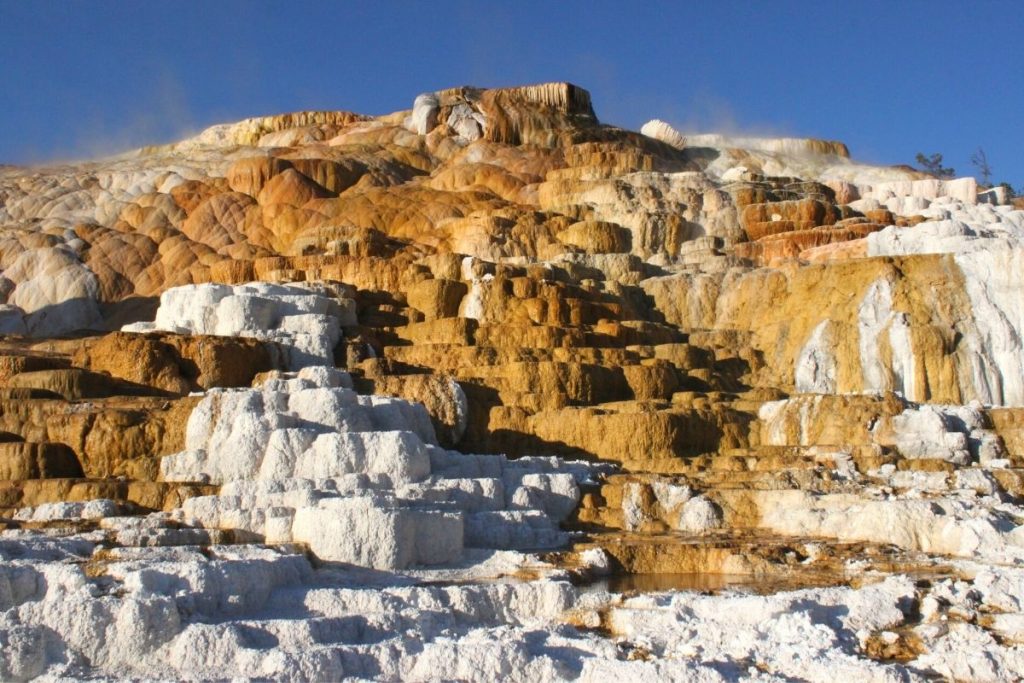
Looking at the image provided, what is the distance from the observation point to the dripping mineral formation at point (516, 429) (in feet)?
41.0

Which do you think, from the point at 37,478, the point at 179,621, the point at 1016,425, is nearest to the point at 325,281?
the point at 37,478

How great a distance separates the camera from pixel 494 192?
4525 centimetres

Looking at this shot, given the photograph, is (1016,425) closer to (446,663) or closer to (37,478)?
(446,663)

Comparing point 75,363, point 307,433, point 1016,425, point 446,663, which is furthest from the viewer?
point 75,363

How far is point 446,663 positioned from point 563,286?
20466 millimetres

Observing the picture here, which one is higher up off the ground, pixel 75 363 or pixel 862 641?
pixel 75 363

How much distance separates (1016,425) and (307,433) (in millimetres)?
12439

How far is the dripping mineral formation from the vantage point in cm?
1249

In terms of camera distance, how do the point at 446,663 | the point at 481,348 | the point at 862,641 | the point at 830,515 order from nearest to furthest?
the point at 446,663
the point at 862,641
the point at 830,515
the point at 481,348

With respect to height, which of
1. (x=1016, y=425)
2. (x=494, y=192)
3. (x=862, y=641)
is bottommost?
(x=862, y=641)

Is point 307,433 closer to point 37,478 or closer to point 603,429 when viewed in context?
point 37,478

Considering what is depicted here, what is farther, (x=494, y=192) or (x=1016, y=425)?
(x=494, y=192)

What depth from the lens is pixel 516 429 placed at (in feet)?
78.5

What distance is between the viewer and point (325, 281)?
31.7 metres
